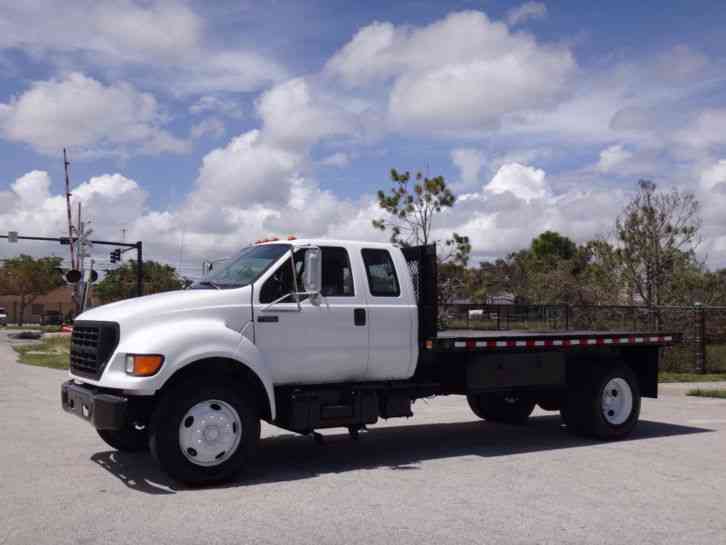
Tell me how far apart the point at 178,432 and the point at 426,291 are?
3.15 m

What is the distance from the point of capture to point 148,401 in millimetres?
7535

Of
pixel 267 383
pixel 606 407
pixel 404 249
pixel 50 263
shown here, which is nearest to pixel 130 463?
pixel 267 383

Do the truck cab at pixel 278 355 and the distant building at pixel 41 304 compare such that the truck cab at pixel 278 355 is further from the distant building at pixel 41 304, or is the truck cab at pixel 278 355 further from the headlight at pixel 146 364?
the distant building at pixel 41 304

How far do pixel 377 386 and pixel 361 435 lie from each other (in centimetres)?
219

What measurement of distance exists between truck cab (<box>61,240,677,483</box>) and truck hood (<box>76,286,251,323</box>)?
1 centimetres

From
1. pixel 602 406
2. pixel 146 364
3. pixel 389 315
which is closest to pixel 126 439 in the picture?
pixel 146 364

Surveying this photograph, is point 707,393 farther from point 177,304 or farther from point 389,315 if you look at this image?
point 177,304

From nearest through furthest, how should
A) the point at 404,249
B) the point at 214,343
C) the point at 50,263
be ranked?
1. the point at 214,343
2. the point at 404,249
3. the point at 50,263

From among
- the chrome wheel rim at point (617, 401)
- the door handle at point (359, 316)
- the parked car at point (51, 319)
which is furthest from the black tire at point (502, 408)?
the parked car at point (51, 319)

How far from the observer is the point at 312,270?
7.88 m

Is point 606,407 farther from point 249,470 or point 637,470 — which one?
point 249,470

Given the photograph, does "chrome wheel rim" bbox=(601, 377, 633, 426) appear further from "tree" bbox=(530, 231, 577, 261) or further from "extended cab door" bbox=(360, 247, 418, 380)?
"tree" bbox=(530, 231, 577, 261)

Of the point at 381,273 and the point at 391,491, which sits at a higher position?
the point at 381,273

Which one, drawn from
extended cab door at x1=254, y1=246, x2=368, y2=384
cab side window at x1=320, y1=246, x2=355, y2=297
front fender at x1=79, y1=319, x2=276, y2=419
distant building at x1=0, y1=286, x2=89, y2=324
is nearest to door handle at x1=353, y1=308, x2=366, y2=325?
extended cab door at x1=254, y1=246, x2=368, y2=384
